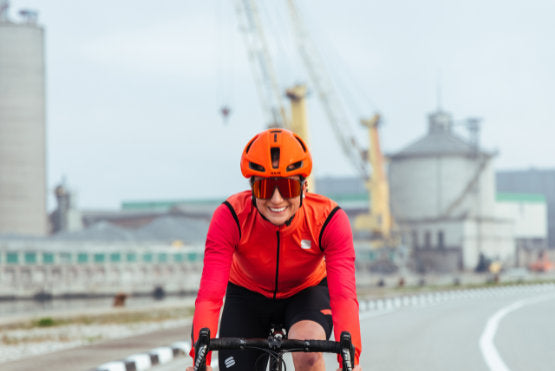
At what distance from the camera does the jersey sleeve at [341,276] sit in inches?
157

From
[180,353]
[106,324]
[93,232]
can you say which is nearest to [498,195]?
[93,232]

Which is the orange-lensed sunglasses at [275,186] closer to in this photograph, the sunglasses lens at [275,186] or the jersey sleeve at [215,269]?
the sunglasses lens at [275,186]

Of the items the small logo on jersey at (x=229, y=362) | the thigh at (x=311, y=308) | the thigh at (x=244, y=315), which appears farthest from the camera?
the thigh at (x=244, y=315)

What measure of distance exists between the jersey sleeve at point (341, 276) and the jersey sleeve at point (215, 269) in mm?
452

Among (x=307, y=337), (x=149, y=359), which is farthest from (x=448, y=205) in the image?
(x=307, y=337)

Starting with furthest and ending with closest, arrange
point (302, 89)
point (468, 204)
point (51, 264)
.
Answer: point (468, 204)
point (302, 89)
point (51, 264)

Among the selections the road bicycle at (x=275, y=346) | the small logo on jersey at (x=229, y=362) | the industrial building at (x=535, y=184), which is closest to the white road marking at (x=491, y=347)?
the small logo on jersey at (x=229, y=362)

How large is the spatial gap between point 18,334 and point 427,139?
88.2 m

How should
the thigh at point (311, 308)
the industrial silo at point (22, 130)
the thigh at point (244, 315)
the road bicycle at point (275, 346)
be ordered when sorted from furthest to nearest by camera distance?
1. the industrial silo at point (22, 130)
2. the thigh at point (244, 315)
3. the thigh at point (311, 308)
4. the road bicycle at point (275, 346)

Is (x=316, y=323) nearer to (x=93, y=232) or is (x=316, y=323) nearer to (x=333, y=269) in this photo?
(x=333, y=269)

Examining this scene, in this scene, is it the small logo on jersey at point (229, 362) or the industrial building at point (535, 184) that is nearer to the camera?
the small logo on jersey at point (229, 362)

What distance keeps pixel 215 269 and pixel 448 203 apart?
97852 mm

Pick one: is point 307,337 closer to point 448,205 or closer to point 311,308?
point 311,308

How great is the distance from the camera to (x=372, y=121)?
10331cm
